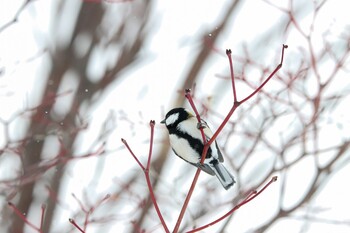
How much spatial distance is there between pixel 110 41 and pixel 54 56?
0.79 m

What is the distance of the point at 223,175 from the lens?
2.37m

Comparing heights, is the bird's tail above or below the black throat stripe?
below

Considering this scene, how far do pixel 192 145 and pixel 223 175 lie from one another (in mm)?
206

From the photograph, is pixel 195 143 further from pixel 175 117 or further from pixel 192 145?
pixel 175 117

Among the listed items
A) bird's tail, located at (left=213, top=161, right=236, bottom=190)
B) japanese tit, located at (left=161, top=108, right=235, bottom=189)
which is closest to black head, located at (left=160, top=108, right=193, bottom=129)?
japanese tit, located at (left=161, top=108, right=235, bottom=189)

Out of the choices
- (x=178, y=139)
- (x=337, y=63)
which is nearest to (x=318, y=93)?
(x=337, y=63)

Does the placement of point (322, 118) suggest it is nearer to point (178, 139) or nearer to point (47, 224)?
point (178, 139)

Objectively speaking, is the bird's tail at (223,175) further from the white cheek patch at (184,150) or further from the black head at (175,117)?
the black head at (175,117)

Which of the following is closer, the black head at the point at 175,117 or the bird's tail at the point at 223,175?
the bird's tail at the point at 223,175

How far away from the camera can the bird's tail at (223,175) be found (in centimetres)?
232

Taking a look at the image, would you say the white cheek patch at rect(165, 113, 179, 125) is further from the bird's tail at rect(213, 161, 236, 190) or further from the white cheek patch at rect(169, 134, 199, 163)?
the bird's tail at rect(213, 161, 236, 190)

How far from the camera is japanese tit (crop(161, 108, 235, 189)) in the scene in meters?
2.35

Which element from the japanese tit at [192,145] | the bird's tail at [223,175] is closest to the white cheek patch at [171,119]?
the japanese tit at [192,145]

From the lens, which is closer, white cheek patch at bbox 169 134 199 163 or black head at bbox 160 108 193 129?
white cheek patch at bbox 169 134 199 163
